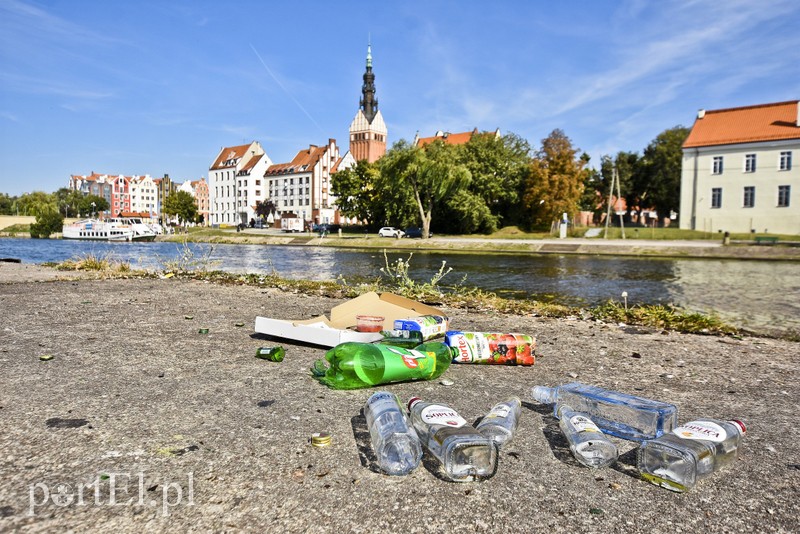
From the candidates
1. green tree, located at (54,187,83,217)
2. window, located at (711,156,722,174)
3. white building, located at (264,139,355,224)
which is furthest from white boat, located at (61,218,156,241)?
green tree, located at (54,187,83,217)

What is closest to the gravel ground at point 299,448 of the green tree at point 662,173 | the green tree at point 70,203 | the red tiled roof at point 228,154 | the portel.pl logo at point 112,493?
the portel.pl logo at point 112,493

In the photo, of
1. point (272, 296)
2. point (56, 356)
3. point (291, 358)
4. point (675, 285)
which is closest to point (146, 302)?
point (272, 296)

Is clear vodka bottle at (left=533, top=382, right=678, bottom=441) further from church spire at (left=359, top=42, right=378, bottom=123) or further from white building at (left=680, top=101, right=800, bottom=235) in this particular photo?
church spire at (left=359, top=42, right=378, bottom=123)

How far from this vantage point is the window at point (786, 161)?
134 feet

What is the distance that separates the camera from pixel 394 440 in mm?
2062

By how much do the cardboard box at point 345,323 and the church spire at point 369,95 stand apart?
320ft

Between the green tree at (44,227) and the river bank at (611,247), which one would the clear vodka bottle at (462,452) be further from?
the green tree at (44,227)

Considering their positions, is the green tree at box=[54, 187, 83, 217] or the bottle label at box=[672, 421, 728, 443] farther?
the green tree at box=[54, 187, 83, 217]

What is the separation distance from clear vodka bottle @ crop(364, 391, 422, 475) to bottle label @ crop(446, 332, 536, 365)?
1352 mm

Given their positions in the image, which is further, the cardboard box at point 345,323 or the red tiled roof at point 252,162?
the red tiled roof at point 252,162

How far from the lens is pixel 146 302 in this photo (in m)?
6.39

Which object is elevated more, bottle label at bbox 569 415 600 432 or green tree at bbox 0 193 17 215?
green tree at bbox 0 193 17 215

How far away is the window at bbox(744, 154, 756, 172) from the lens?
42500mm

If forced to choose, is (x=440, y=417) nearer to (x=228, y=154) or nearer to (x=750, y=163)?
(x=750, y=163)
